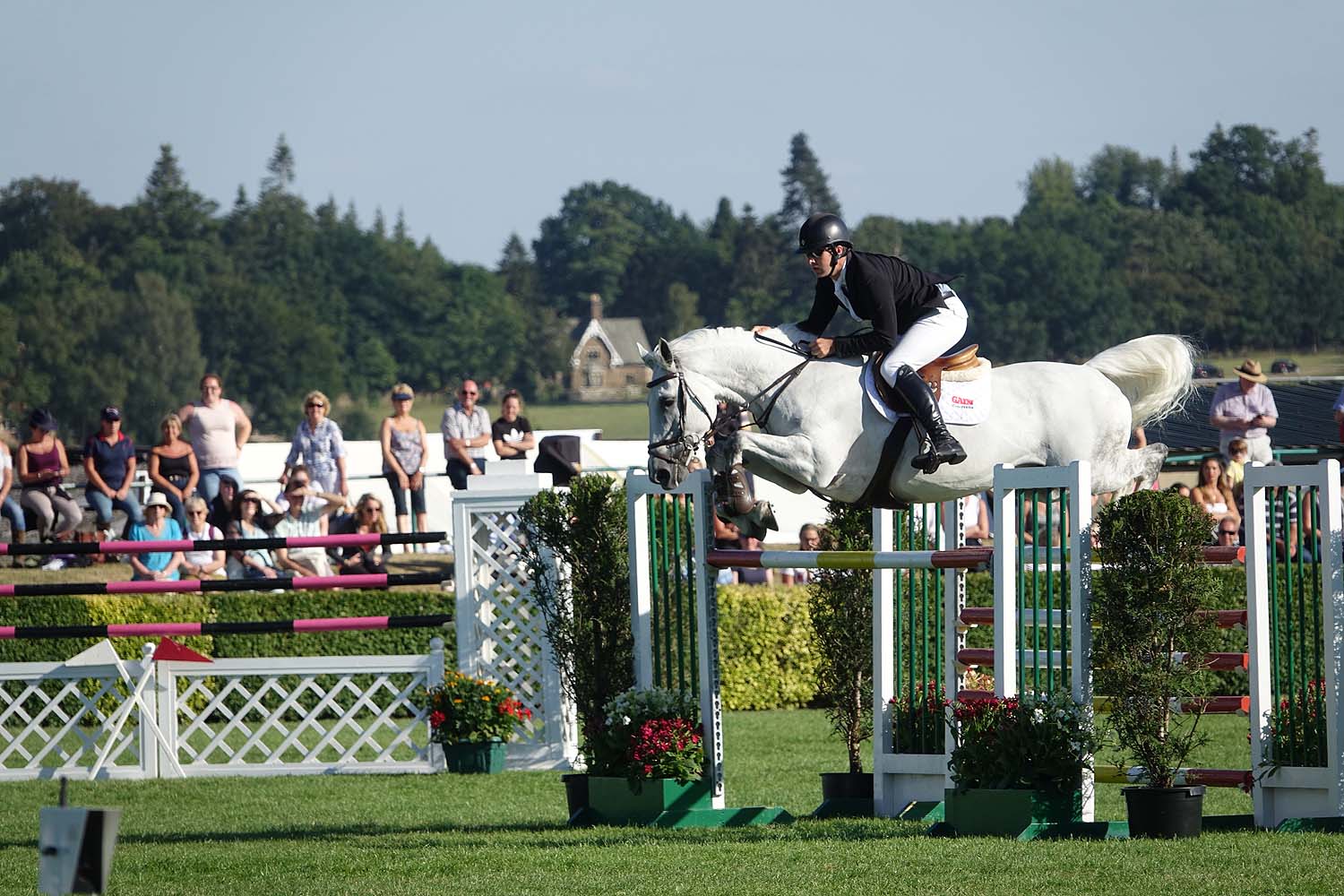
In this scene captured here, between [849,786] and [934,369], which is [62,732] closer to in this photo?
[849,786]

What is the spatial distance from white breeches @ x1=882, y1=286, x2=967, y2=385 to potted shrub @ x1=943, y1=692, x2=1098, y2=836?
4.39 feet

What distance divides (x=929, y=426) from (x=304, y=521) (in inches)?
296

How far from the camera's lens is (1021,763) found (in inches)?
251

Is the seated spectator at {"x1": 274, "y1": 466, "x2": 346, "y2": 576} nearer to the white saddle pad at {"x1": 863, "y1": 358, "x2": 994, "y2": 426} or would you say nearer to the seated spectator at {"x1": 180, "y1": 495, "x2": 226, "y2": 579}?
the seated spectator at {"x1": 180, "y1": 495, "x2": 226, "y2": 579}

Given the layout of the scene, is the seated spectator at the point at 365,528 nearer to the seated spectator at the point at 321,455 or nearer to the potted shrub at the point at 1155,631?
the seated spectator at the point at 321,455

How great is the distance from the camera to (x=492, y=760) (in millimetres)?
9898

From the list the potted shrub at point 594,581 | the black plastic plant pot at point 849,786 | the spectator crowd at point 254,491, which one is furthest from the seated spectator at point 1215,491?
the potted shrub at point 594,581

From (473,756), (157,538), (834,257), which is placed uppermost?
(834,257)

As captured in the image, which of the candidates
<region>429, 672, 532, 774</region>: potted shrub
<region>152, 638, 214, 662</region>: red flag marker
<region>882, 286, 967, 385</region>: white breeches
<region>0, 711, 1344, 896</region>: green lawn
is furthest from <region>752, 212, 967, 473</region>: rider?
<region>152, 638, 214, 662</region>: red flag marker

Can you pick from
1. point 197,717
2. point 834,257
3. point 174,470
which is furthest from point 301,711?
point 834,257

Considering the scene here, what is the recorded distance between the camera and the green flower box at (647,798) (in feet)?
23.6

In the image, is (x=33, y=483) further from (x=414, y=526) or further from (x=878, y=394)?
(x=878, y=394)

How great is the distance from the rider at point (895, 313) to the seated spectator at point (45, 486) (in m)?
7.74

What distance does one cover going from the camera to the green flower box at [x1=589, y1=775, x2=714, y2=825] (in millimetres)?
7188
